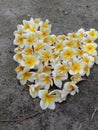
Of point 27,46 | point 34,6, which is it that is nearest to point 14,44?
point 27,46

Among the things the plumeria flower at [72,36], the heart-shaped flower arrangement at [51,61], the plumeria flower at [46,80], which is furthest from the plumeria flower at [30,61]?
the plumeria flower at [72,36]

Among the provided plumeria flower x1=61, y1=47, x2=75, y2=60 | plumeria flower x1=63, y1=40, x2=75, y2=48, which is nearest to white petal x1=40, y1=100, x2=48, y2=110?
plumeria flower x1=61, y1=47, x2=75, y2=60

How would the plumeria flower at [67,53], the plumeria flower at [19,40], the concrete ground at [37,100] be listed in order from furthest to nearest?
the plumeria flower at [19,40] → the plumeria flower at [67,53] → the concrete ground at [37,100]

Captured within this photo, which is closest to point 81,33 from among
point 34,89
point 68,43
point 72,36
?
point 72,36

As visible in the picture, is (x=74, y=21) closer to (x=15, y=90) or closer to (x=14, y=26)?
(x=14, y=26)

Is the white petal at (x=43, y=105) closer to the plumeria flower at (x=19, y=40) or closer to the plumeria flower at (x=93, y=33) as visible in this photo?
the plumeria flower at (x=19, y=40)

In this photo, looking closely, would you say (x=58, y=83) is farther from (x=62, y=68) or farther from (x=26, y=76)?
(x=26, y=76)
